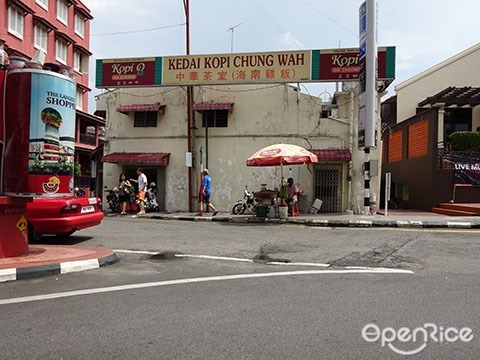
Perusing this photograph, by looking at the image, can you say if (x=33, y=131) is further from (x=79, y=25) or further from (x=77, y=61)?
(x=79, y=25)

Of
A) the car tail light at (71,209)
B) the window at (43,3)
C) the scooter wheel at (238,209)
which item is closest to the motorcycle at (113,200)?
the scooter wheel at (238,209)

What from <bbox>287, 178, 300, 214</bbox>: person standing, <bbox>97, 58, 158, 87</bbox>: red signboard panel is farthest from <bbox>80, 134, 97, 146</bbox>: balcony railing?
<bbox>287, 178, 300, 214</bbox>: person standing

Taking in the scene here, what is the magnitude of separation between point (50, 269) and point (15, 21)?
28.8 metres

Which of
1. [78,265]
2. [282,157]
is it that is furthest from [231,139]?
[78,265]

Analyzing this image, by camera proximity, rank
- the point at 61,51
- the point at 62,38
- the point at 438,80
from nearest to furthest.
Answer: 1. the point at 438,80
2. the point at 62,38
3. the point at 61,51

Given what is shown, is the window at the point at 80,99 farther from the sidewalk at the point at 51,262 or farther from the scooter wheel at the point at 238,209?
the sidewalk at the point at 51,262

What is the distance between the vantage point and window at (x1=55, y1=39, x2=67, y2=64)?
34219 mm

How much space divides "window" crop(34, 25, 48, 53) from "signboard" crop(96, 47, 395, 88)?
16.7m

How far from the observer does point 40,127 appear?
6.54m

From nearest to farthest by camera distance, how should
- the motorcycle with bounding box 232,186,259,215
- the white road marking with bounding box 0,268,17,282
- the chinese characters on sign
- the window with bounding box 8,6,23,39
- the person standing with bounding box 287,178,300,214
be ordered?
1. the white road marking with bounding box 0,268,17,282
2. the person standing with bounding box 287,178,300,214
3. the motorcycle with bounding box 232,186,259,215
4. the chinese characters on sign
5. the window with bounding box 8,6,23,39

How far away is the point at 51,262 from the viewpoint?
257 inches

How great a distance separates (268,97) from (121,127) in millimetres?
6658

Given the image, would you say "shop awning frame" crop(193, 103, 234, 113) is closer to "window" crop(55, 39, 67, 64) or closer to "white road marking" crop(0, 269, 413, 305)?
"white road marking" crop(0, 269, 413, 305)

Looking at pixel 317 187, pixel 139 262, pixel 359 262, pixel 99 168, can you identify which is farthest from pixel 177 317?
pixel 99 168
